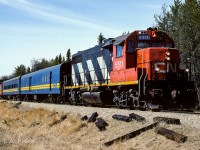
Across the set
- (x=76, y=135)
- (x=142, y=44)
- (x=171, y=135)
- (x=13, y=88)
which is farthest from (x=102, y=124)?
(x=13, y=88)

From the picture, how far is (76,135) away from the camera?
1244cm

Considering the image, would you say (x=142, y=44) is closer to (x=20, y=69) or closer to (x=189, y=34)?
(x=189, y=34)

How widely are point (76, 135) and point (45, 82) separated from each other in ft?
65.3

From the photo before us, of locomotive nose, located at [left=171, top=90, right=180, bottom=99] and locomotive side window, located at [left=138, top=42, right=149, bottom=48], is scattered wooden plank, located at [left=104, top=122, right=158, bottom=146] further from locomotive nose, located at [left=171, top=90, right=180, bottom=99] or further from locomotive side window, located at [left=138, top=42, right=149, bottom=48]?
locomotive side window, located at [left=138, top=42, right=149, bottom=48]

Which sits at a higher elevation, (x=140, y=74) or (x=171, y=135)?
(x=140, y=74)

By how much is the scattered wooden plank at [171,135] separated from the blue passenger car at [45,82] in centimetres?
1828

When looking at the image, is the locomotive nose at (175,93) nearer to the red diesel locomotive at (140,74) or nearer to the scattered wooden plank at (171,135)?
the red diesel locomotive at (140,74)

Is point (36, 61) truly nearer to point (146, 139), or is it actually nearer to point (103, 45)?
point (103, 45)

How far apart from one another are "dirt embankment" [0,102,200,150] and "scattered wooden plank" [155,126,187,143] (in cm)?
10

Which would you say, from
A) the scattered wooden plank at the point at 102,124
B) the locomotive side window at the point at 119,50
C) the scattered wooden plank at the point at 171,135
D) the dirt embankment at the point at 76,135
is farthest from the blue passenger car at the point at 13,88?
the scattered wooden plank at the point at 171,135

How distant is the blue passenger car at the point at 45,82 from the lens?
2812cm

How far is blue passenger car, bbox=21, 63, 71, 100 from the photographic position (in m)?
28.1

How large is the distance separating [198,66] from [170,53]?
1649cm

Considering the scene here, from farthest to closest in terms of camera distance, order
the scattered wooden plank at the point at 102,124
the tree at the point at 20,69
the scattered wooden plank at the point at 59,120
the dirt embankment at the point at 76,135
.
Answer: the tree at the point at 20,69, the scattered wooden plank at the point at 59,120, the scattered wooden plank at the point at 102,124, the dirt embankment at the point at 76,135
